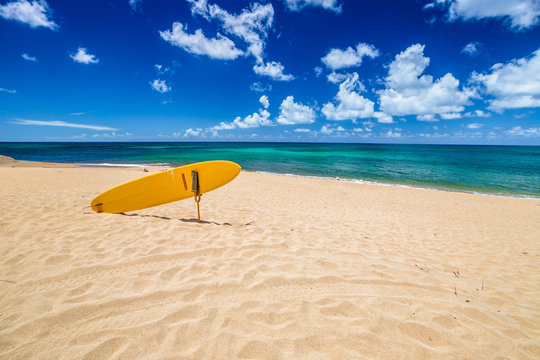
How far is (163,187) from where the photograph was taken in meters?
5.45

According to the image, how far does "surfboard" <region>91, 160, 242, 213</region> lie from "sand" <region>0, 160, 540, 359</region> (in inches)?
13.9

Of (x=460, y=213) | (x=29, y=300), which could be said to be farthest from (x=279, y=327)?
(x=460, y=213)

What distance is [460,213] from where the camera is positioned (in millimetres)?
8125

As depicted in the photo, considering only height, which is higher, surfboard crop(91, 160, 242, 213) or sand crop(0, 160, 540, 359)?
surfboard crop(91, 160, 242, 213)

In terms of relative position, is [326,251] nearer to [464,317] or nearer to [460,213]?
[464,317]

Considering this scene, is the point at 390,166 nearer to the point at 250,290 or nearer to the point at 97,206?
the point at 250,290

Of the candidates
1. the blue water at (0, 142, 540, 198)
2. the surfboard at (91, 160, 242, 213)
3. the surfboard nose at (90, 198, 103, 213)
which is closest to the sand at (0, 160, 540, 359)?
the surfboard nose at (90, 198, 103, 213)

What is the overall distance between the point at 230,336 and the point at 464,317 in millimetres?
2672

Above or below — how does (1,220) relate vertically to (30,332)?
above

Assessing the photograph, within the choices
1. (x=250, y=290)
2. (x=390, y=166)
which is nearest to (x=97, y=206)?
(x=250, y=290)

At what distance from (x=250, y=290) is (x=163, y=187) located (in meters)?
3.95

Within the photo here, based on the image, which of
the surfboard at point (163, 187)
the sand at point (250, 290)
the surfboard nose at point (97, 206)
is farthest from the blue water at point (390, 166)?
the surfboard nose at point (97, 206)

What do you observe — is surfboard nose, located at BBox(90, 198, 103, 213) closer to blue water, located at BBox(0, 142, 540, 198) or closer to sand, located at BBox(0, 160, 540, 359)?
sand, located at BBox(0, 160, 540, 359)

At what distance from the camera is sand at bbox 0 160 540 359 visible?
193 cm
